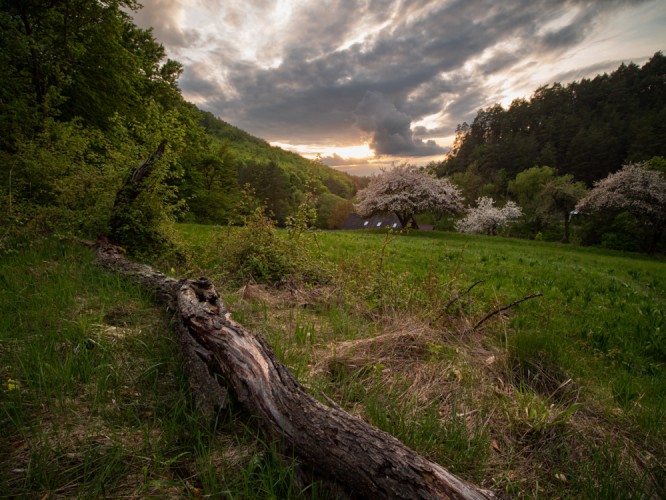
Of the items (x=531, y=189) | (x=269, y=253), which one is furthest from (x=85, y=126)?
(x=531, y=189)

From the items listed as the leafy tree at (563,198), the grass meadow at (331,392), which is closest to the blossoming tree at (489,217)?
the leafy tree at (563,198)

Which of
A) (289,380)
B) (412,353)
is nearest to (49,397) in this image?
(289,380)

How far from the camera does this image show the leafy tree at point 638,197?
78.4 ft

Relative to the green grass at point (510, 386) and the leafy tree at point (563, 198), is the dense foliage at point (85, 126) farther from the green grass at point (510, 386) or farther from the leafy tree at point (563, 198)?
the leafy tree at point (563, 198)

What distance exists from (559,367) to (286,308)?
3474mm

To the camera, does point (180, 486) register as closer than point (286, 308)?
Yes

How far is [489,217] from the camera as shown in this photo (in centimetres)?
4278

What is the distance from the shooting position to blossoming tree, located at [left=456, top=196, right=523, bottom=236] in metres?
42.0

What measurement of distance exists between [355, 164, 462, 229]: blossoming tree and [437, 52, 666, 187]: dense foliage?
1269 inches

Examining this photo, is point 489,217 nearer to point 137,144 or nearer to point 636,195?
point 636,195

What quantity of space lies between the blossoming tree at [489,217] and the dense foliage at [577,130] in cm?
1705

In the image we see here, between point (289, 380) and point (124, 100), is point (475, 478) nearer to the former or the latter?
point (289, 380)

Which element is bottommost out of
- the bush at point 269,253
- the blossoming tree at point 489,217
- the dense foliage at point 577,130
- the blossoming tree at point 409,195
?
the blossoming tree at point 489,217

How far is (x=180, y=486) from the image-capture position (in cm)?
152
